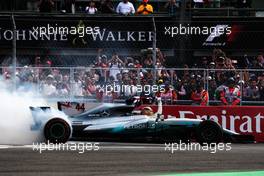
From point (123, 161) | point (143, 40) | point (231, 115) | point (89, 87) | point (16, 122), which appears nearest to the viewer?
point (123, 161)

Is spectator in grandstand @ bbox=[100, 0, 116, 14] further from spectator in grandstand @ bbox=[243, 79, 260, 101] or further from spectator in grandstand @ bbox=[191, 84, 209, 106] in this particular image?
spectator in grandstand @ bbox=[243, 79, 260, 101]

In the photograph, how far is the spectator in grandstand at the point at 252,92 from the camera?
17.1m

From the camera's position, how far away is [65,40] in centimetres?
1973

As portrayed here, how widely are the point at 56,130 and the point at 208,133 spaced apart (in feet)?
10.1

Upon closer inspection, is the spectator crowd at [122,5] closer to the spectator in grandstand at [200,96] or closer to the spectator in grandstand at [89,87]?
the spectator in grandstand at [200,96]

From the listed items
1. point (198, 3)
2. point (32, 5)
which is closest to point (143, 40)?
point (198, 3)

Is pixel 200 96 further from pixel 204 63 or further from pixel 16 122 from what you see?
pixel 16 122

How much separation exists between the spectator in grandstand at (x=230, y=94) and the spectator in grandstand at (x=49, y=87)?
158 inches

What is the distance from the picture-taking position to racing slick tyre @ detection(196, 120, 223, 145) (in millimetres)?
14336

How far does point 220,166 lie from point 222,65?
26.7ft

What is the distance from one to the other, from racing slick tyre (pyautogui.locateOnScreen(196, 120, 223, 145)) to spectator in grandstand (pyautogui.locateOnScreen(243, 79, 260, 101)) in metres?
2.98

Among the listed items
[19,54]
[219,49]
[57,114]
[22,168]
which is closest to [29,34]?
[19,54]

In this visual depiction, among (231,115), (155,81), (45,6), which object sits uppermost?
(45,6)

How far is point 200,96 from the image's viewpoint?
1716 centimetres
